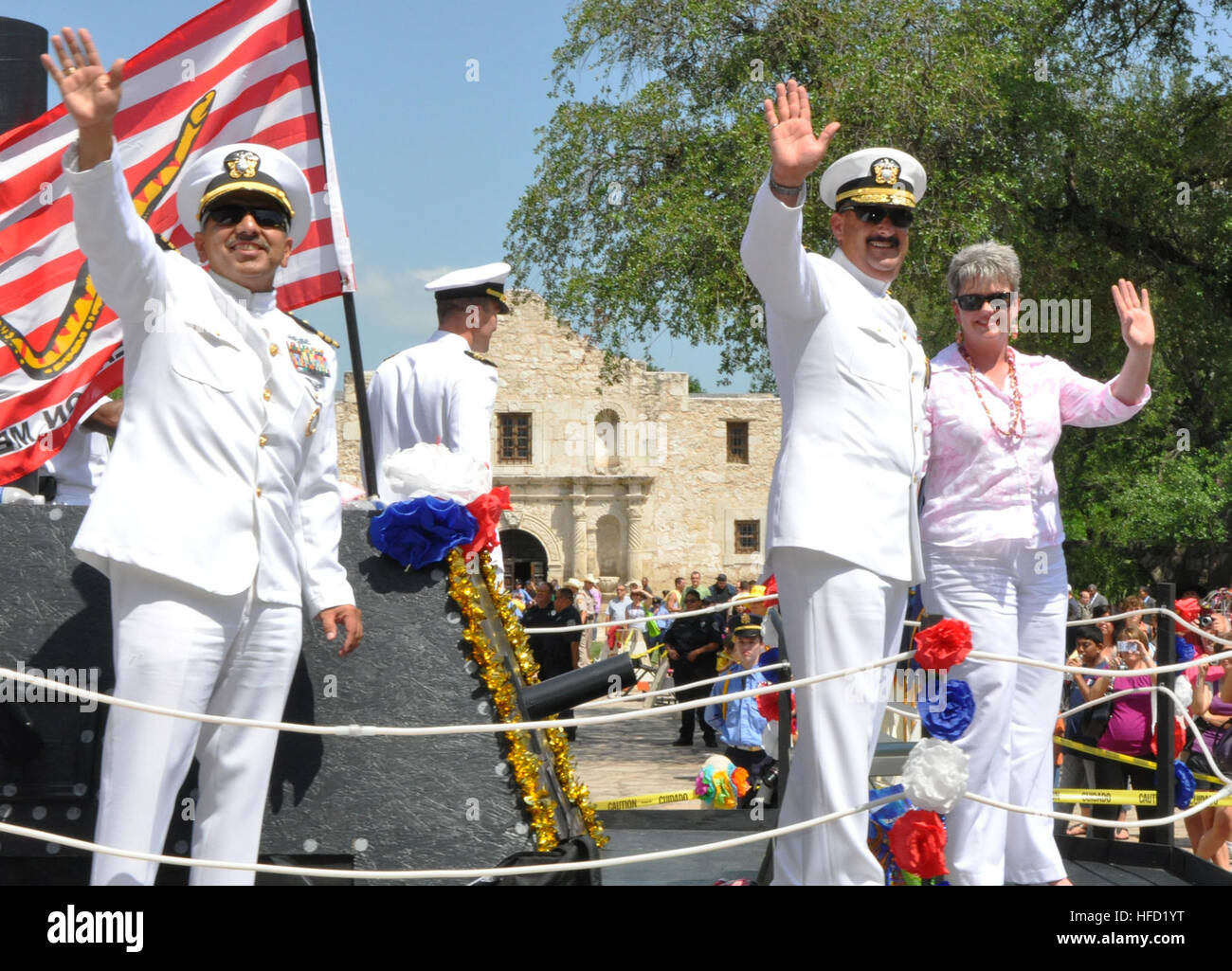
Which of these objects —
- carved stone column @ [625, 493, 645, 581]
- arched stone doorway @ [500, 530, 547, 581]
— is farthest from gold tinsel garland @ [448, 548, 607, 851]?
arched stone doorway @ [500, 530, 547, 581]

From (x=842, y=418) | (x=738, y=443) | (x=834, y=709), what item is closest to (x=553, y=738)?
(x=834, y=709)

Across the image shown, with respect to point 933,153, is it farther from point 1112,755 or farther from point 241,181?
point 241,181

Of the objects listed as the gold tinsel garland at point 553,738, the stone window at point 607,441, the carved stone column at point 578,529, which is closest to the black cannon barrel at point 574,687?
the gold tinsel garland at point 553,738

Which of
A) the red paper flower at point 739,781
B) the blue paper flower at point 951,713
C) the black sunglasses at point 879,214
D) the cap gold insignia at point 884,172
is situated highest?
the cap gold insignia at point 884,172

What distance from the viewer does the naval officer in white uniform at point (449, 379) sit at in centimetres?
557

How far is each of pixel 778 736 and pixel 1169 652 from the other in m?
1.89

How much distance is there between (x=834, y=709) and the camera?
3.68 meters

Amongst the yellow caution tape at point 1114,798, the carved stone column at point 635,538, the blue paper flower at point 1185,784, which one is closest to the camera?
the yellow caution tape at point 1114,798

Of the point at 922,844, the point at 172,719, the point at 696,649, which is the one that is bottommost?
the point at 696,649

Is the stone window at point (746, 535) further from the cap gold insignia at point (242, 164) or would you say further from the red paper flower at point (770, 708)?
the cap gold insignia at point (242, 164)

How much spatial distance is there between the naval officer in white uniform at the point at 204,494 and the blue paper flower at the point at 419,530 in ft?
1.36

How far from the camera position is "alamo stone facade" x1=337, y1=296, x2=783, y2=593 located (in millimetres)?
42188

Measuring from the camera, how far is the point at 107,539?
3227mm

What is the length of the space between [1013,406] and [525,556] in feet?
129
